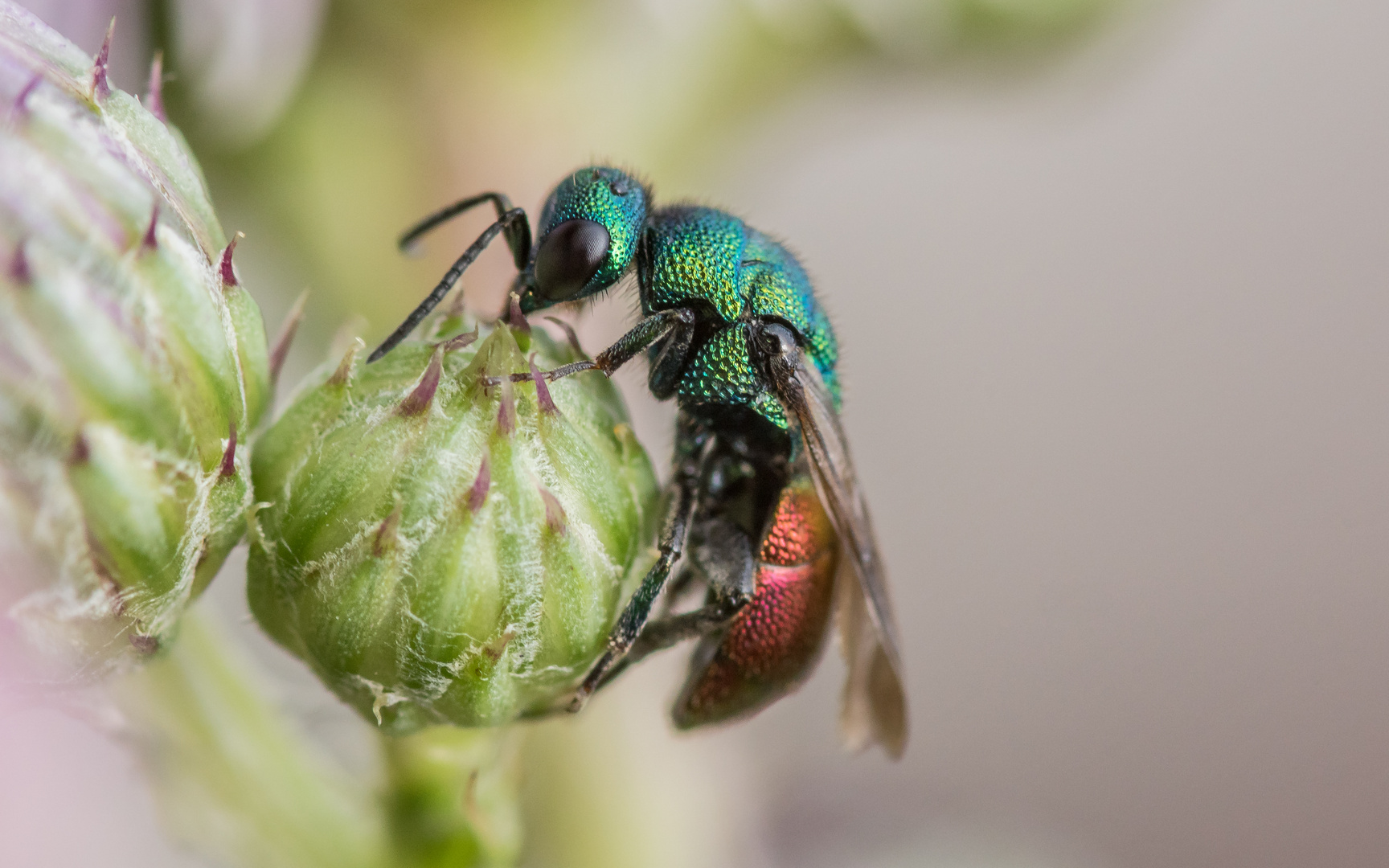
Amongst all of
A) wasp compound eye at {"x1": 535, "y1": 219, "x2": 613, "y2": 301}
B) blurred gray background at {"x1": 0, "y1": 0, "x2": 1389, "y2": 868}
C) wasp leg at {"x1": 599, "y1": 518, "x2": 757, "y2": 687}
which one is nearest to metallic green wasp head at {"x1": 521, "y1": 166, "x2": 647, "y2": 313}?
wasp compound eye at {"x1": 535, "y1": 219, "x2": 613, "y2": 301}

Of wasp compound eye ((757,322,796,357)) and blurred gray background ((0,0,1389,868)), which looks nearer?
wasp compound eye ((757,322,796,357))

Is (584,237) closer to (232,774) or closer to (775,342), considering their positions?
(775,342)

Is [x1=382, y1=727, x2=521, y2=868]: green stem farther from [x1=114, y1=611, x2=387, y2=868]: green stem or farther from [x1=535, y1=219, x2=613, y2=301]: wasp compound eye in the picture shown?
[x1=535, y1=219, x2=613, y2=301]: wasp compound eye

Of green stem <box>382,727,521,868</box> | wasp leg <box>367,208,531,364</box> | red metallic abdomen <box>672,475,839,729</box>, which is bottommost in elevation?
green stem <box>382,727,521,868</box>

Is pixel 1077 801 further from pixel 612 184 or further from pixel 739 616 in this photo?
pixel 612 184

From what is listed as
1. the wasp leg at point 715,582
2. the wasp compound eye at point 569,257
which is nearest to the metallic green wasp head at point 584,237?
the wasp compound eye at point 569,257

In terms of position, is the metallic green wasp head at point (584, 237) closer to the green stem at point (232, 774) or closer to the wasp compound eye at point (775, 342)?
the wasp compound eye at point (775, 342)
